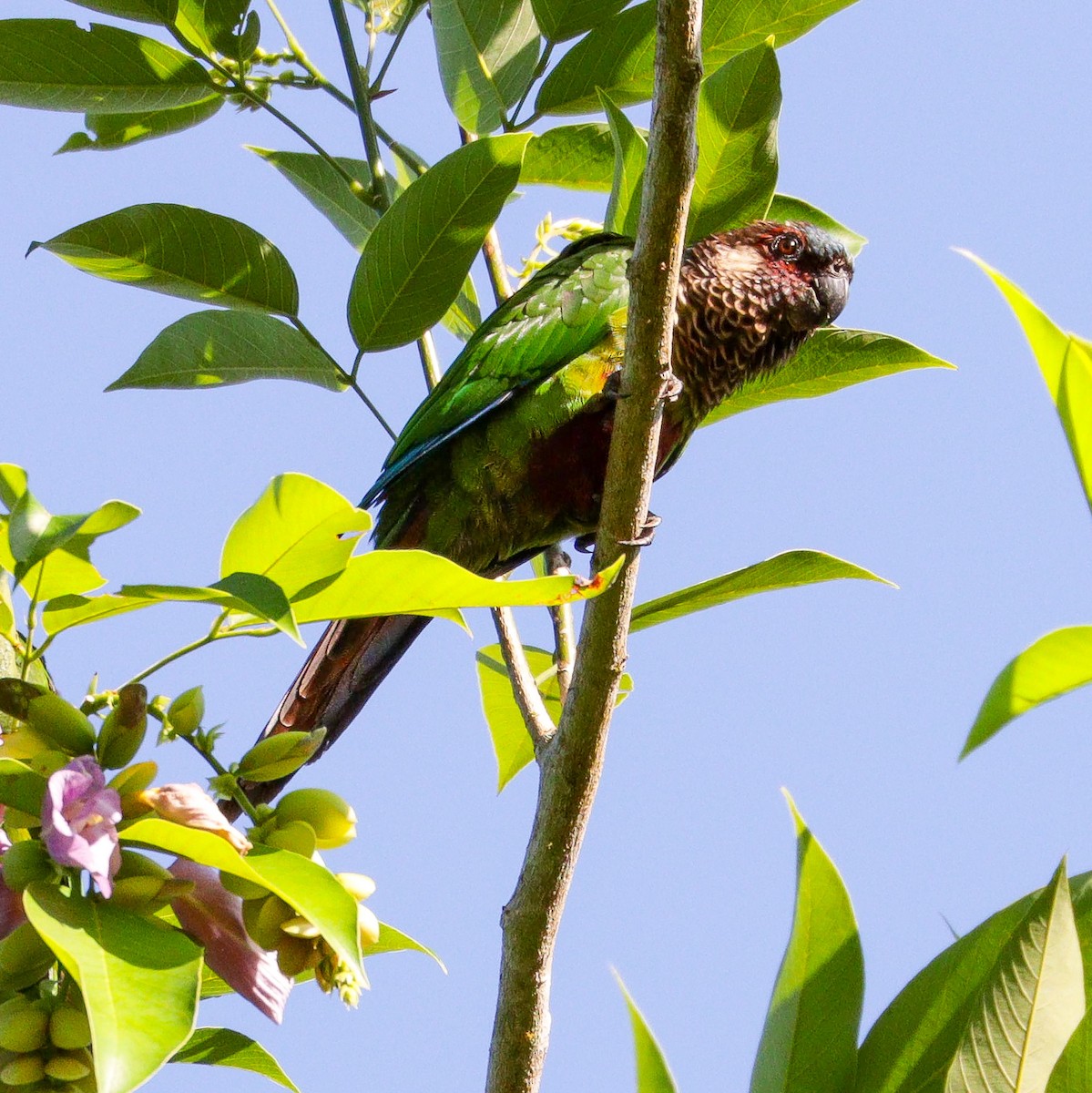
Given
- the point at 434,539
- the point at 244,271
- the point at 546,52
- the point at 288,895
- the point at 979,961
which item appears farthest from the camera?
the point at 434,539

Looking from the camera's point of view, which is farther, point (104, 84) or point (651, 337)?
point (104, 84)

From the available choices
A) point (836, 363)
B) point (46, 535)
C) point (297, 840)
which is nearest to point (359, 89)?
point (836, 363)

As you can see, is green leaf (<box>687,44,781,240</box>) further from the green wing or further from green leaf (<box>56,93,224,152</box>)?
green leaf (<box>56,93,224,152</box>)

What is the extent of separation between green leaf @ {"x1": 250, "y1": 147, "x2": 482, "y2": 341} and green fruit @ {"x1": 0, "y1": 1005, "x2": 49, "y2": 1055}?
1500 millimetres

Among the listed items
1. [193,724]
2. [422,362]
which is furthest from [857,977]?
[422,362]

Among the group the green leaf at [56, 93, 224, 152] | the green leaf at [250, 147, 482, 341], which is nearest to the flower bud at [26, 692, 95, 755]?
the green leaf at [250, 147, 482, 341]

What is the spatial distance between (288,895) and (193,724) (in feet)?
0.82

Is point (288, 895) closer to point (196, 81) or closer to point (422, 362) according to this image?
point (422, 362)

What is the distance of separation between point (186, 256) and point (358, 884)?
1.14 m

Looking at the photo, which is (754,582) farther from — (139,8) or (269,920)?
(139,8)

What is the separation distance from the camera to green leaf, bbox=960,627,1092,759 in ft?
2.93

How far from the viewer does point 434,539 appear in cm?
258

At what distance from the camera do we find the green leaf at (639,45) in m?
1.97

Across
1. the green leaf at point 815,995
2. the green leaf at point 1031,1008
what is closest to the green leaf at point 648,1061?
the green leaf at point 815,995
